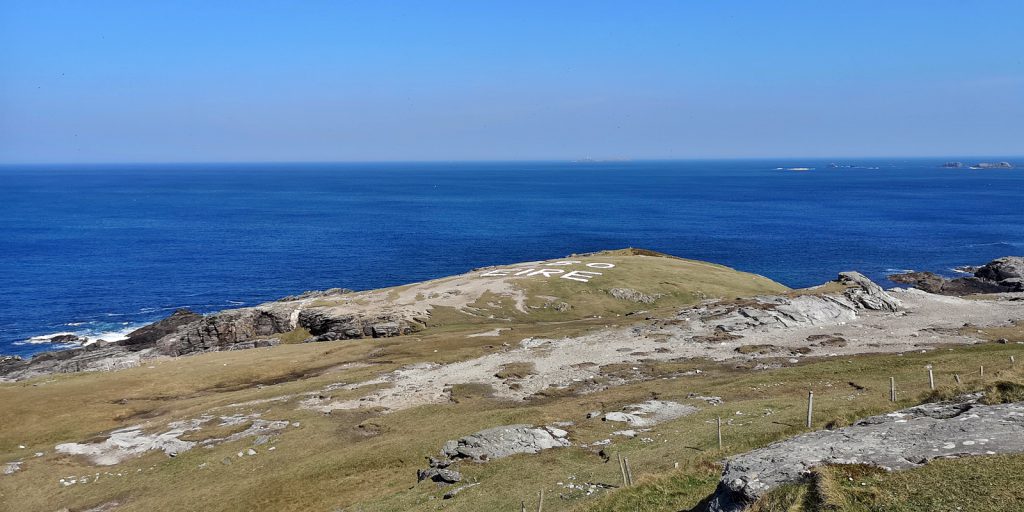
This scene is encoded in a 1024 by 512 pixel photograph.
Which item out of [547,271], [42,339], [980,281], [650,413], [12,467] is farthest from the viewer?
[980,281]

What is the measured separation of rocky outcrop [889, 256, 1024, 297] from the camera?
3944 inches

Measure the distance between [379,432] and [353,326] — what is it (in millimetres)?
36156

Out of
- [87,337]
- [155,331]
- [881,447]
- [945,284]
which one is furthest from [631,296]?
[87,337]

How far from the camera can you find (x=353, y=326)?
76.9 m

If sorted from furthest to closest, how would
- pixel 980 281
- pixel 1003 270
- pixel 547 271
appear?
pixel 1003 270 < pixel 980 281 < pixel 547 271

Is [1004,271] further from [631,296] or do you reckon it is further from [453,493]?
[453,493]

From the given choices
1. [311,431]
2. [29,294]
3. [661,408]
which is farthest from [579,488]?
[29,294]

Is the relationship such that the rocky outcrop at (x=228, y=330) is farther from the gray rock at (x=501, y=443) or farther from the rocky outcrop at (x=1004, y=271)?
the rocky outcrop at (x=1004, y=271)

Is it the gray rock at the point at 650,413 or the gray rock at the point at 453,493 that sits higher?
the gray rock at the point at 453,493

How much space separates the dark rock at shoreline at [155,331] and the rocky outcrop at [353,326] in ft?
74.7

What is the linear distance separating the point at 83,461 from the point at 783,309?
207 feet

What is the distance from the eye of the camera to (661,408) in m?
41.9

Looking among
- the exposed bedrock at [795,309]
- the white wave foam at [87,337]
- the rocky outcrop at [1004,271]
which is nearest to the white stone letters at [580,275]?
the exposed bedrock at [795,309]

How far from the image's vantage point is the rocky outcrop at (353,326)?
7544 centimetres
